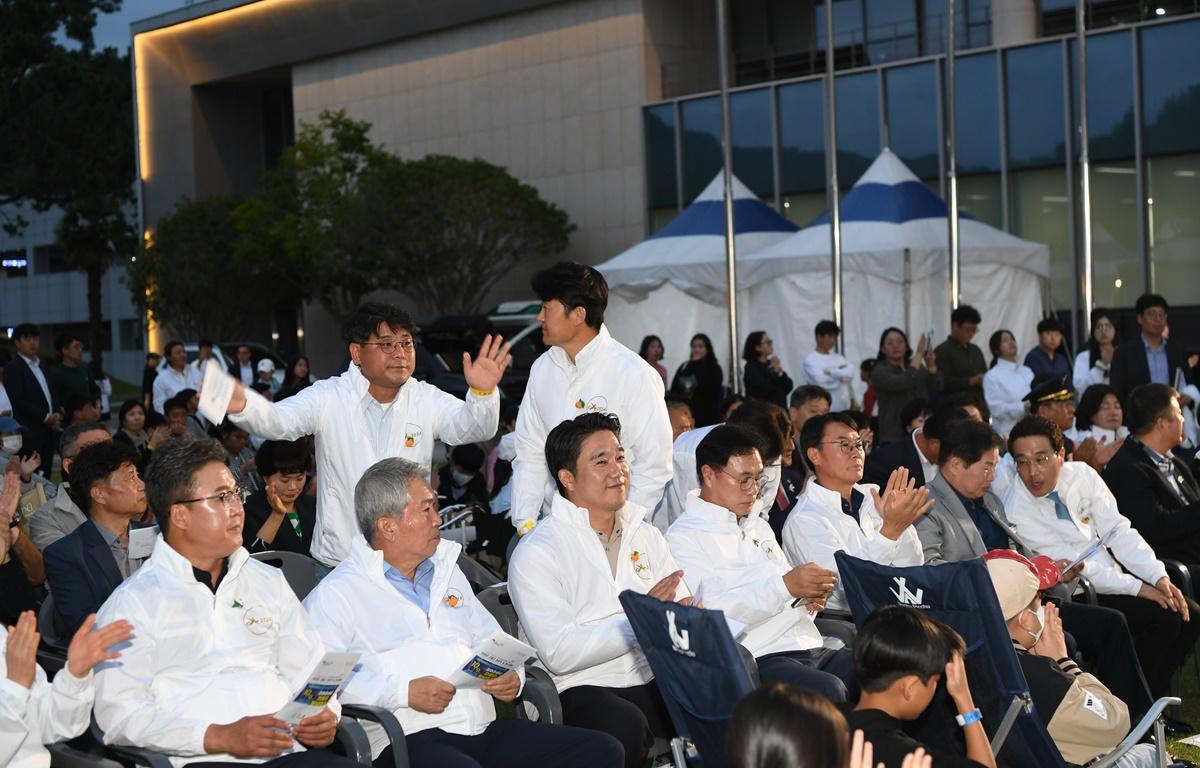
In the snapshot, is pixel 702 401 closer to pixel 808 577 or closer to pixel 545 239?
pixel 808 577

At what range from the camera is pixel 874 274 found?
17172mm

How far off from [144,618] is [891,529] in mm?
2836

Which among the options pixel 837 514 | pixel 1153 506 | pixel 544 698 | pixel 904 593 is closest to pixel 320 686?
pixel 544 698

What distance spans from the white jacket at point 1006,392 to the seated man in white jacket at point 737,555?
268 inches

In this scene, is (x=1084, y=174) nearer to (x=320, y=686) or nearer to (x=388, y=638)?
(x=388, y=638)

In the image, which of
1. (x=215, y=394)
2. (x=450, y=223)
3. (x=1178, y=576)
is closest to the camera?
(x=215, y=394)

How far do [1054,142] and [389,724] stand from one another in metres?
22.4

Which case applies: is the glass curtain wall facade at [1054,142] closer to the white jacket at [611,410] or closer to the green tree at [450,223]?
the green tree at [450,223]

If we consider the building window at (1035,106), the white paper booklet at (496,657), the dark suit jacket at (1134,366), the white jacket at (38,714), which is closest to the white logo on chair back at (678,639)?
the white paper booklet at (496,657)

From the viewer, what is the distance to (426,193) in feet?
108

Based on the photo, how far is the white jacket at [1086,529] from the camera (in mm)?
6742

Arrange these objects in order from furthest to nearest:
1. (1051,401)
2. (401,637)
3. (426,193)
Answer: (426,193) < (1051,401) < (401,637)

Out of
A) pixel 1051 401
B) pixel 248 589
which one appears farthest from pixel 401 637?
pixel 1051 401

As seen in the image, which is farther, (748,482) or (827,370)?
(827,370)
